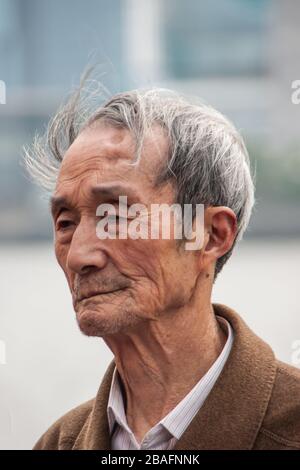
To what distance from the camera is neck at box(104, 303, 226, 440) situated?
5.45 ft

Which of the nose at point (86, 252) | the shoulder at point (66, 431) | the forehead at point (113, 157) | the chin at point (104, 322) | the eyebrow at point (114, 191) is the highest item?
the forehead at point (113, 157)

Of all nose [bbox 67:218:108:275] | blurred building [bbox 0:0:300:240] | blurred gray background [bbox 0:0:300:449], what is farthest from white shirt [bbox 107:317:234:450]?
blurred building [bbox 0:0:300:240]

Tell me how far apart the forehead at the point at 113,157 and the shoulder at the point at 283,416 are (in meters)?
0.44

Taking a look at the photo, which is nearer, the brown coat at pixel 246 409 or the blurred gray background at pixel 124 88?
the brown coat at pixel 246 409

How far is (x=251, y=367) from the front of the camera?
65.5 inches

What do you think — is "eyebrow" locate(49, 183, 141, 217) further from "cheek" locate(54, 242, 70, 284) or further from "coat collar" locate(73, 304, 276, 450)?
"coat collar" locate(73, 304, 276, 450)

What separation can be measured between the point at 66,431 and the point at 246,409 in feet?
1.37

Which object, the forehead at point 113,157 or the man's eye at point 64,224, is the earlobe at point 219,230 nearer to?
the forehead at point 113,157

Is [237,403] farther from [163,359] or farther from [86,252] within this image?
[86,252]

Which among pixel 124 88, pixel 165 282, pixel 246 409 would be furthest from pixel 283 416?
pixel 124 88

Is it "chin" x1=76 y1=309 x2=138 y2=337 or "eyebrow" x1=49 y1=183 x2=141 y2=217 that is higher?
"eyebrow" x1=49 y1=183 x2=141 y2=217

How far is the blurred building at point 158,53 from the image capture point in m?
4.85

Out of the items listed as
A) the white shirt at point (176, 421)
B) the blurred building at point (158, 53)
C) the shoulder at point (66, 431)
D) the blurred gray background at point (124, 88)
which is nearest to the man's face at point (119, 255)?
the white shirt at point (176, 421)
